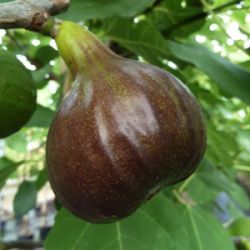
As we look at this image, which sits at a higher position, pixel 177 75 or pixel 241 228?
pixel 177 75

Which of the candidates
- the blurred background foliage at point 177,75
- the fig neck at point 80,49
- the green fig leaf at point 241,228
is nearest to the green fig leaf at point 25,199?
the blurred background foliage at point 177,75

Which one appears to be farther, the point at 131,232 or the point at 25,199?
the point at 25,199

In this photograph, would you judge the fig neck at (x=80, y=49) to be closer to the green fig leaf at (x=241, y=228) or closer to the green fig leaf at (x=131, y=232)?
the green fig leaf at (x=131, y=232)

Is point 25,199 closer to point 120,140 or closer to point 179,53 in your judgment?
point 179,53

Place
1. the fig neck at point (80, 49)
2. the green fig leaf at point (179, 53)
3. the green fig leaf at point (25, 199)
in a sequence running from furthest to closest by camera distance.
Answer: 1. the green fig leaf at point (25, 199)
2. the green fig leaf at point (179, 53)
3. the fig neck at point (80, 49)

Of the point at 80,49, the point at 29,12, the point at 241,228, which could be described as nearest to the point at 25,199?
the point at 241,228

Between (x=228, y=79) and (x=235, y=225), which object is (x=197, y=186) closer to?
(x=235, y=225)
